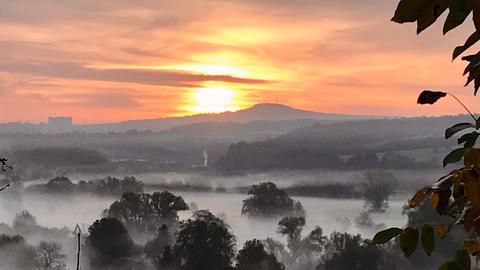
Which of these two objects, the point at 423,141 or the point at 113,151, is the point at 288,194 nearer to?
the point at 423,141

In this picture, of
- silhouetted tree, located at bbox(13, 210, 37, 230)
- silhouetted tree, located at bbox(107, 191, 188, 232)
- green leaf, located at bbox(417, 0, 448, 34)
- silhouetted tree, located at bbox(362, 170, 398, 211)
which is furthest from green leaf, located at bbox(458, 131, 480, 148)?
silhouetted tree, located at bbox(13, 210, 37, 230)

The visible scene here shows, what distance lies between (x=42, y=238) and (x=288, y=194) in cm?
957

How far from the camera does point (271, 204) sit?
22.0m

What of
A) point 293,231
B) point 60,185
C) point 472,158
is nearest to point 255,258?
point 293,231

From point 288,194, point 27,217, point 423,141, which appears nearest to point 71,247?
point 27,217

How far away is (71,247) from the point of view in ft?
62.8

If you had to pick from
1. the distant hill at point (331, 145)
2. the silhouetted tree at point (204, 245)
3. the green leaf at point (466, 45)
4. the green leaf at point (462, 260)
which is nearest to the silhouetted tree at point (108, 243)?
the silhouetted tree at point (204, 245)

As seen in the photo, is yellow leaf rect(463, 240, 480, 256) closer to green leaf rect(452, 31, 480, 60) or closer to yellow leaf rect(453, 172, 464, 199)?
yellow leaf rect(453, 172, 464, 199)

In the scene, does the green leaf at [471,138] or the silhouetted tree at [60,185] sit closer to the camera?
the green leaf at [471,138]

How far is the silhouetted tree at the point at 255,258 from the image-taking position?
1466cm

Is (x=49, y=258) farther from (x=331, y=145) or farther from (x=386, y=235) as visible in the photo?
(x=386, y=235)

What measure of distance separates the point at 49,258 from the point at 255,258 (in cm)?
727

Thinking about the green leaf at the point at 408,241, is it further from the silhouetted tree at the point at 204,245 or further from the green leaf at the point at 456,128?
the silhouetted tree at the point at 204,245

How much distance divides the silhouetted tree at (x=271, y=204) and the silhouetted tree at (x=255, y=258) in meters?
4.83
